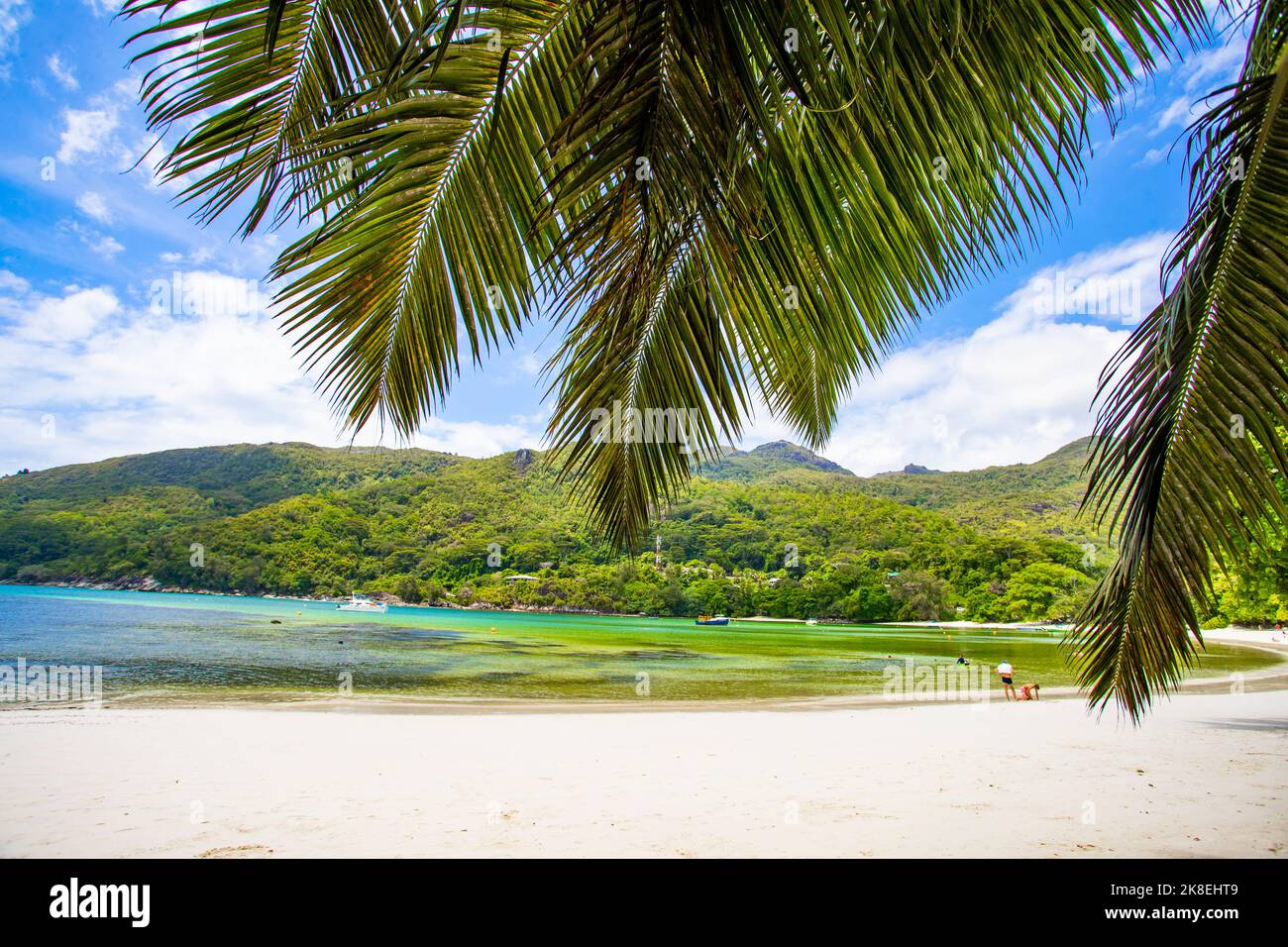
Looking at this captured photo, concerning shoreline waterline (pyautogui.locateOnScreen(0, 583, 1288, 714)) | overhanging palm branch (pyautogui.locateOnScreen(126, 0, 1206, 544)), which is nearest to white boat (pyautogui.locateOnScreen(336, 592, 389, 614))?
shoreline waterline (pyautogui.locateOnScreen(0, 583, 1288, 714))

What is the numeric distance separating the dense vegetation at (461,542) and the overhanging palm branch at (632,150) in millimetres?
50599

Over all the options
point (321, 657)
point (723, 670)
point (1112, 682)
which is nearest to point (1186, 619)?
point (1112, 682)

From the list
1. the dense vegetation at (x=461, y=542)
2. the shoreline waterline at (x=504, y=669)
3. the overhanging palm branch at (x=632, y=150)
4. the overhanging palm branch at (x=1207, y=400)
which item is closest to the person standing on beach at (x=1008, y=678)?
the shoreline waterline at (x=504, y=669)

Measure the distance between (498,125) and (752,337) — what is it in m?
0.87

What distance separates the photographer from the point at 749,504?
3594 centimetres

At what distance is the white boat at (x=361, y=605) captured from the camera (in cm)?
7419

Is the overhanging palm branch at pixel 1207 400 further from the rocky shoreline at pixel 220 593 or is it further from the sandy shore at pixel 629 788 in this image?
the rocky shoreline at pixel 220 593

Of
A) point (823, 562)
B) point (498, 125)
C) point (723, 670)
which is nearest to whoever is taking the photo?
point (498, 125)

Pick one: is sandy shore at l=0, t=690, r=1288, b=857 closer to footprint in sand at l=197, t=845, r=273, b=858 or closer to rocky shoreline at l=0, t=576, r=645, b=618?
footprint in sand at l=197, t=845, r=273, b=858

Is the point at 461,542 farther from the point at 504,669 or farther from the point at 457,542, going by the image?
the point at 504,669

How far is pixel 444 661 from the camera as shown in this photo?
27.7 m

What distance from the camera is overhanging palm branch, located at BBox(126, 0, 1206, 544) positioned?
1164mm

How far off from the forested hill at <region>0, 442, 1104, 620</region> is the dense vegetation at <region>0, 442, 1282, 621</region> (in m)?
0.24

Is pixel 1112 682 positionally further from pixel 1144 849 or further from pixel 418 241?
pixel 1144 849
